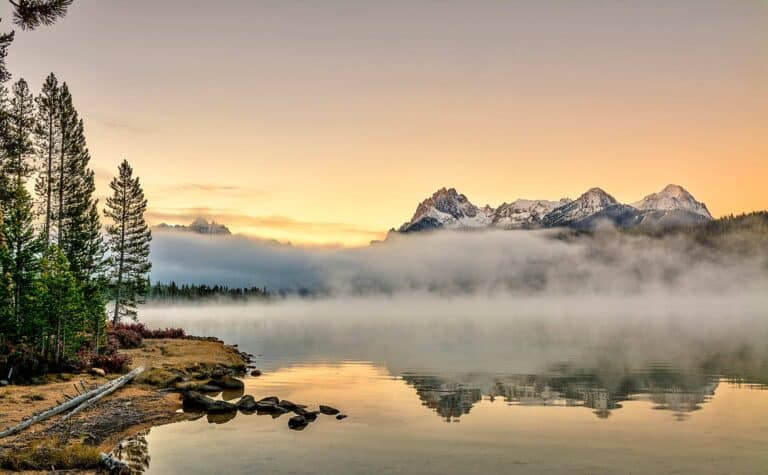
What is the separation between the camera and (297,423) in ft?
93.3

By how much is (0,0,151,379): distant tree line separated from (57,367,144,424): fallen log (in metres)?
4.48

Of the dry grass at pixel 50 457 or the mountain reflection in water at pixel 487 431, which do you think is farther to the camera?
the mountain reflection in water at pixel 487 431

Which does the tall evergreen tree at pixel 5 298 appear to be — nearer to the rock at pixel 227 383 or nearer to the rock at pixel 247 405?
the rock at pixel 227 383

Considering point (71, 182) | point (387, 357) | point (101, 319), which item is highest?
point (71, 182)

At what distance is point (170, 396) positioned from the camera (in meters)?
36.1

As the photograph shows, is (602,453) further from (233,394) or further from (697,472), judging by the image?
(233,394)

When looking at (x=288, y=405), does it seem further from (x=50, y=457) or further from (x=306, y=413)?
(x=50, y=457)

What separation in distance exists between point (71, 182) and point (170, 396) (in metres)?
34.0

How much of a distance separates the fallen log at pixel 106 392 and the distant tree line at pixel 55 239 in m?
4.48

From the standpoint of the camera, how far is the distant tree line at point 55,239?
36594 mm

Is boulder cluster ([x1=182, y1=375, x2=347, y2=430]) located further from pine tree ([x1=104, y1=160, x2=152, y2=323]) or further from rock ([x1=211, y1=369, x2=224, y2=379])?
pine tree ([x1=104, y1=160, x2=152, y2=323])

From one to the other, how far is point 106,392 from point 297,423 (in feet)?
44.5

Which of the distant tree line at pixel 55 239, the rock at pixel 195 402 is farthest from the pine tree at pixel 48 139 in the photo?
the rock at pixel 195 402

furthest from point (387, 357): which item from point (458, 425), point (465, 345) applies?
point (458, 425)
